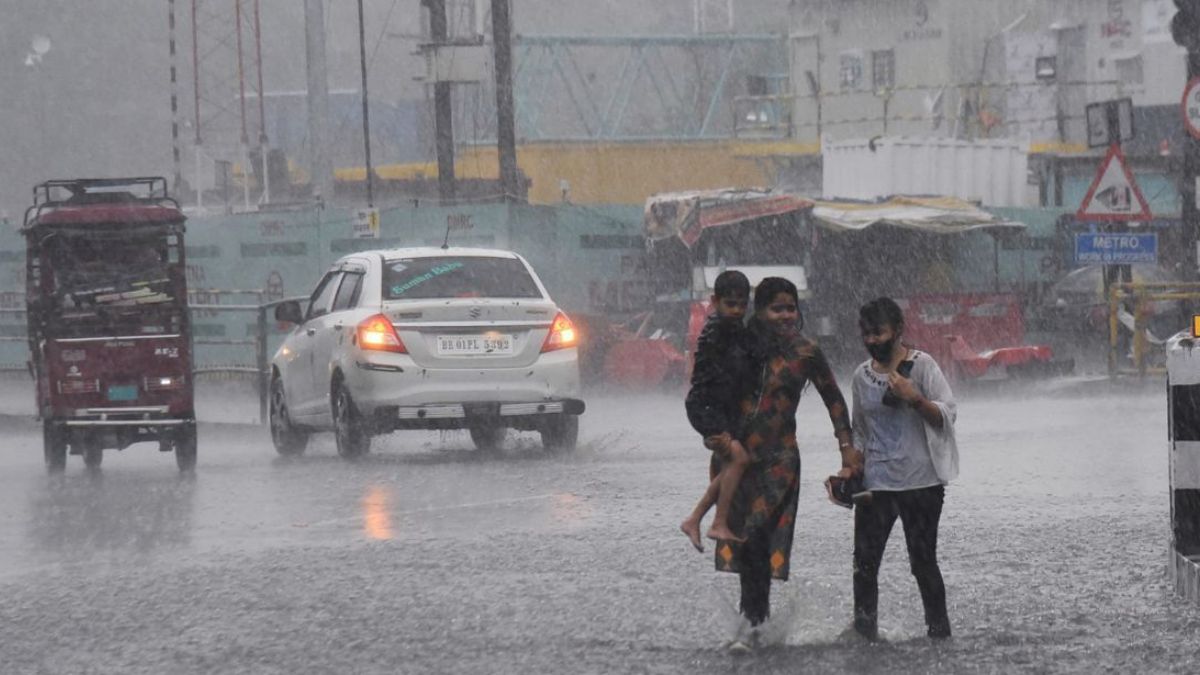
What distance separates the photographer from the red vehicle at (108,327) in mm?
16562

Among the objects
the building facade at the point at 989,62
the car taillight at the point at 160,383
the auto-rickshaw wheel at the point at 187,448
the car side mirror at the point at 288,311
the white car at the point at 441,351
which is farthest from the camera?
the building facade at the point at 989,62

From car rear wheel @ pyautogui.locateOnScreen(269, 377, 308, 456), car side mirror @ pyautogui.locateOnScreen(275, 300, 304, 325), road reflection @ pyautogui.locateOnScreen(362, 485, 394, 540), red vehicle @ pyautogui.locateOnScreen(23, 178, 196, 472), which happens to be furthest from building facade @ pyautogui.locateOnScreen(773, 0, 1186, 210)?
road reflection @ pyautogui.locateOnScreen(362, 485, 394, 540)

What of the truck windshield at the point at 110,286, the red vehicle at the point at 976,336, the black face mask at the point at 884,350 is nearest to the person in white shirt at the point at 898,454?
the black face mask at the point at 884,350

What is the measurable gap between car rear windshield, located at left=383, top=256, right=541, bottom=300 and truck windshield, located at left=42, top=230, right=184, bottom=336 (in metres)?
1.72

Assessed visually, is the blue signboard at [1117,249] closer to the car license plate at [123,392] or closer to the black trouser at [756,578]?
the car license plate at [123,392]

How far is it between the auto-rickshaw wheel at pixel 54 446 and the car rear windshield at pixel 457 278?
8.55 feet

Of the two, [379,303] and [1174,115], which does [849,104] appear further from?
[379,303]

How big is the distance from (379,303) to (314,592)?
7.09 m

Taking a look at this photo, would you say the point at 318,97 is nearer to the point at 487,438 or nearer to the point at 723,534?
the point at 487,438

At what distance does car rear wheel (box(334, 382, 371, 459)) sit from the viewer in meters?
16.5

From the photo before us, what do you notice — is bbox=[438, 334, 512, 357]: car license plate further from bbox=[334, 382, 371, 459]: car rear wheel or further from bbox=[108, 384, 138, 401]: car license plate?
bbox=[108, 384, 138, 401]: car license plate

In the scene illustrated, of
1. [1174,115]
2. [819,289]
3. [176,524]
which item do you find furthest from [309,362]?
[1174,115]

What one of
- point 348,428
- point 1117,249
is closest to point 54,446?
point 348,428

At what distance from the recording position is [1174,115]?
55812mm
